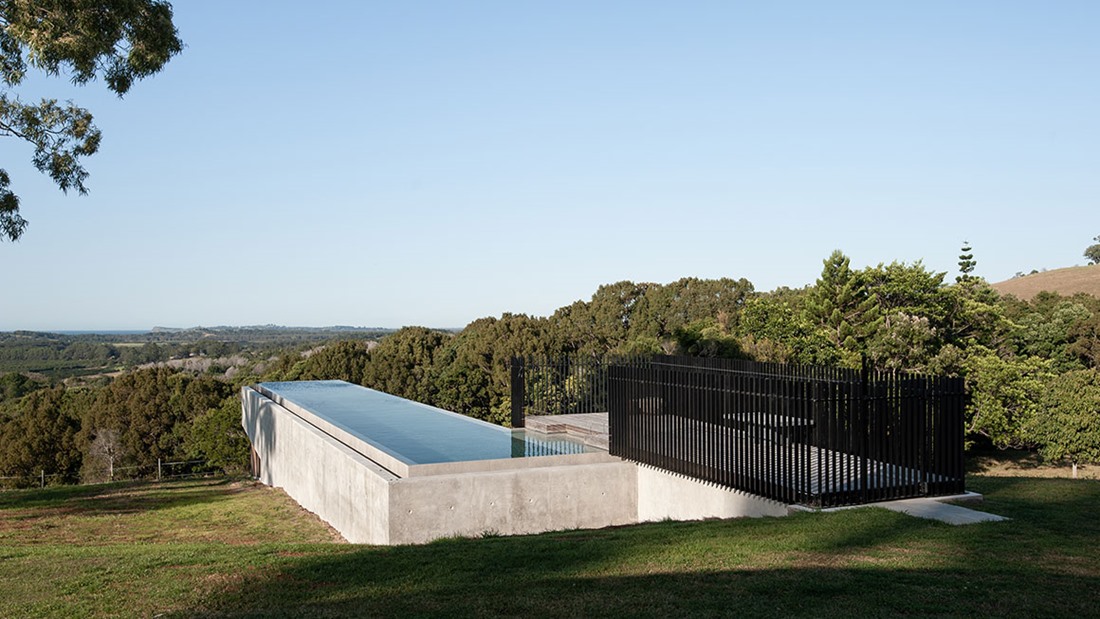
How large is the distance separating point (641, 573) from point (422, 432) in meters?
11.8

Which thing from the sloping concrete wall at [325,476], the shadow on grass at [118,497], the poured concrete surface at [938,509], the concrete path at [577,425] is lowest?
the shadow on grass at [118,497]

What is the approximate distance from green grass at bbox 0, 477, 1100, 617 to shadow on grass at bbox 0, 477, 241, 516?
10.5 meters

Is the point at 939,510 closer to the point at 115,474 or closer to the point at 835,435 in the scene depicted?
the point at 835,435

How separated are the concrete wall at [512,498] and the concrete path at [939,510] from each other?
65.9 inches

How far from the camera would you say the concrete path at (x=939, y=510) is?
9.55m

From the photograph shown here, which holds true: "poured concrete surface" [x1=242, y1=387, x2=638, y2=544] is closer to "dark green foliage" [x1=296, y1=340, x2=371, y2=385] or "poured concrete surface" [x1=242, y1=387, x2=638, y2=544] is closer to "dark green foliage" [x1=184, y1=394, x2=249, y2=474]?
"dark green foliage" [x1=184, y1=394, x2=249, y2=474]

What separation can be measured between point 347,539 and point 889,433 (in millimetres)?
9214

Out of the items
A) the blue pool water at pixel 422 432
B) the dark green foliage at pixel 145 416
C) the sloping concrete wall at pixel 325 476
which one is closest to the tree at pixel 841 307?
the blue pool water at pixel 422 432

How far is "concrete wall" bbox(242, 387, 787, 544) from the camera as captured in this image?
41.5 ft

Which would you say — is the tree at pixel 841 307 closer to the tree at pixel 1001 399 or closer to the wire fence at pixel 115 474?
the tree at pixel 1001 399

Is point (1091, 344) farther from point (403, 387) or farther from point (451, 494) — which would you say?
point (451, 494)

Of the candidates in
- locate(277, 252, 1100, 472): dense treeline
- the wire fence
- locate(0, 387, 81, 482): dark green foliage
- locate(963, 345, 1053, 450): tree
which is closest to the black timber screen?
locate(277, 252, 1100, 472): dense treeline

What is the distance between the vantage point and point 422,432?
18.7 m

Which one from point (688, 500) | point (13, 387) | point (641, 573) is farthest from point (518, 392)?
point (13, 387)
